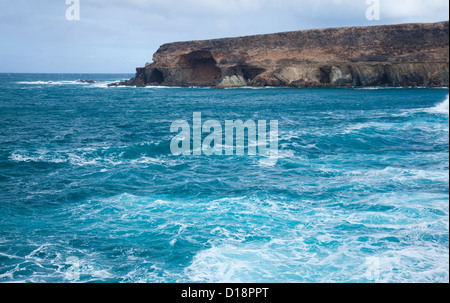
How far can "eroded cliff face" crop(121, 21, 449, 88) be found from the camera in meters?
66.2

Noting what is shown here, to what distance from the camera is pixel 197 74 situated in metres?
86.6

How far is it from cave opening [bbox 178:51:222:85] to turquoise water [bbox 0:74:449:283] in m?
58.5

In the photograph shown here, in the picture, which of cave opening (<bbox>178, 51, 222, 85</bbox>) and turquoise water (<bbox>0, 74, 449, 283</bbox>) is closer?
turquoise water (<bbox>0, 74, 449, 283</bbox>)

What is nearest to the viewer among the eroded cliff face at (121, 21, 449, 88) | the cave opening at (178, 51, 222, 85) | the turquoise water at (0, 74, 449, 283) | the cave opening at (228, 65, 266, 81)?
the turquoise water at (0, 74, 449, 283)

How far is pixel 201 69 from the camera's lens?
86.8 m

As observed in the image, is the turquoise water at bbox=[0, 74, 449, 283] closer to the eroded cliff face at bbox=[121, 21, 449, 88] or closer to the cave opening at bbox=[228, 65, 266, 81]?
the eroded cliff face at bbox=[121, 21, 449, 88]

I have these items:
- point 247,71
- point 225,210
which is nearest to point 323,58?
point 247,71

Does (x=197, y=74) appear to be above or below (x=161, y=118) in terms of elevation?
above

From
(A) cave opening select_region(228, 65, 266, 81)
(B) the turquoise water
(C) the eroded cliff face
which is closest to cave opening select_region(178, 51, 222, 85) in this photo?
(C) the eroded cliff face

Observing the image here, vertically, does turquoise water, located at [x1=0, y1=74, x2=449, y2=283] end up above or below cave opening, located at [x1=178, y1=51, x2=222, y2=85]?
below

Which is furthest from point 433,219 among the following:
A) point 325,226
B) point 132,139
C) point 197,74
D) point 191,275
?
point 197,74

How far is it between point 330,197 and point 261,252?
15.8 ft
